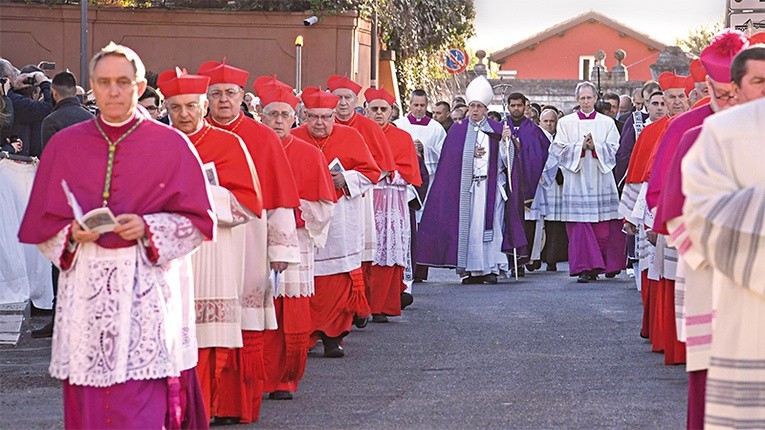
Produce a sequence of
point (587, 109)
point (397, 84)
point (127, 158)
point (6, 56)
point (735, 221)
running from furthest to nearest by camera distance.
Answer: point (397, 84)
point (6, 56)
point (587, 109)
point (127, 158)
point (735, 221)

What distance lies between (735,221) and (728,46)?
91.8 inches

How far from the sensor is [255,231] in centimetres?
984

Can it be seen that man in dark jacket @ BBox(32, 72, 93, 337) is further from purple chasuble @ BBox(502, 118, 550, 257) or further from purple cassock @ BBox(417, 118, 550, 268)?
purple chasuble @ BBox(502, 118, 550, 257)

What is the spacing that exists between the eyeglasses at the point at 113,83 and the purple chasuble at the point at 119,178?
18cm

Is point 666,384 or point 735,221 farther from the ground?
point 735,221

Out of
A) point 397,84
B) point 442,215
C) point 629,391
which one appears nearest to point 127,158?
point 629,391

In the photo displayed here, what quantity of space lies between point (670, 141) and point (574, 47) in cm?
6835

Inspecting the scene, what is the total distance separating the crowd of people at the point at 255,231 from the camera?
6133 millimetres

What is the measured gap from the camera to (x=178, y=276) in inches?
291

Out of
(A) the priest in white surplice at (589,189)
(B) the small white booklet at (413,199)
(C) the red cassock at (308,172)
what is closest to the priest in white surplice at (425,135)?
(A) the priest in white surplice at (589,189)

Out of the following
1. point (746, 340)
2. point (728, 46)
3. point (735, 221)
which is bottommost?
point (746, 340)

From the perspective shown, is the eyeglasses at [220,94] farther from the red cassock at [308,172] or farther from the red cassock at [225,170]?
the red cassock at [308,172]

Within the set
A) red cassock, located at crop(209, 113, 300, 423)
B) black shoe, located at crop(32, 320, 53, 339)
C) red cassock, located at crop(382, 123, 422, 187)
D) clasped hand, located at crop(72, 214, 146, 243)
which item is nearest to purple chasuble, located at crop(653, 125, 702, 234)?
clasped hand, located at crop(72, 214, 146, 243)

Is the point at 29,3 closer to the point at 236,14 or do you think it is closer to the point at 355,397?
the point at 236,14
